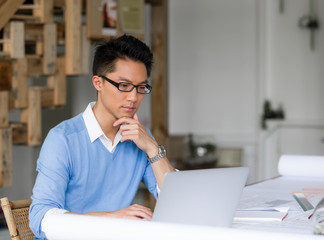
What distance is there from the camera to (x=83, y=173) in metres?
1.96

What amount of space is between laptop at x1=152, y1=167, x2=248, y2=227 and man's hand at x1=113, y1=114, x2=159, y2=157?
2.02ft

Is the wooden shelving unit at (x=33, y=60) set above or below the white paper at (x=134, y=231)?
above

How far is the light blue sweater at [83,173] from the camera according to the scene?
5.79 feet

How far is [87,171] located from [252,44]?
479 centimetres

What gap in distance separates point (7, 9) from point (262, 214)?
2.62 m

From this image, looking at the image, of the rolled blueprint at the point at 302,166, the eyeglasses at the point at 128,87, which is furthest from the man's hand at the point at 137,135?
the rolled blueprint at the point at 302,166

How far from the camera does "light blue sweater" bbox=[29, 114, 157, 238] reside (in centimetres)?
177

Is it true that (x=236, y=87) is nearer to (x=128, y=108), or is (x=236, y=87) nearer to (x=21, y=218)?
(x=128, y=108)

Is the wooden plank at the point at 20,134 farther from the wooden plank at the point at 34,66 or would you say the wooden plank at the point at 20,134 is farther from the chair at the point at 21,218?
the chair at the point at 21,218

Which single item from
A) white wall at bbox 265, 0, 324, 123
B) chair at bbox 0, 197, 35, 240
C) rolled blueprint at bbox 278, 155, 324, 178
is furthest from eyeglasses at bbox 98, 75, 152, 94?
white wall at bbox 265, 0, 324, 123

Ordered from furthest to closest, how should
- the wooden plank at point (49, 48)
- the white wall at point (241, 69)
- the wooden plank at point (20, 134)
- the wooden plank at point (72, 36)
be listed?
the white wall at point (241, 69) → the wooden plank at point (72, 36) → the wooden plank at point (49, 48) → the wooden plank at point (20, 134)

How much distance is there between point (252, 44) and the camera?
21.2 ft

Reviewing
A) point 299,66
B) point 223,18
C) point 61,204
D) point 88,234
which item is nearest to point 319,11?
point 299,66

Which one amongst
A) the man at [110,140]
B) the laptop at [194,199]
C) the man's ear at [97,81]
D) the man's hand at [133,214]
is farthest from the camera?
the man's ear at [97,81]
